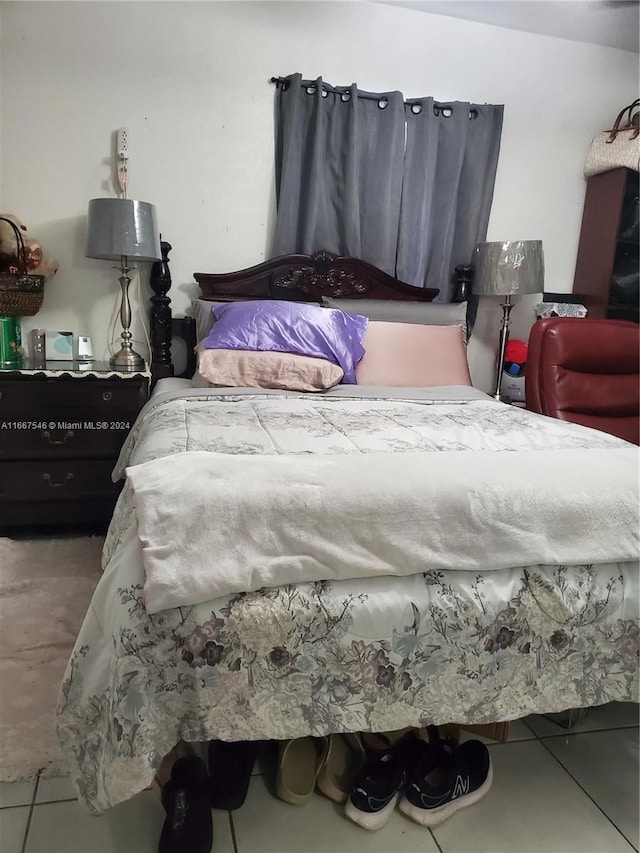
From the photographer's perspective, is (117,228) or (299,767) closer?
(299,767)

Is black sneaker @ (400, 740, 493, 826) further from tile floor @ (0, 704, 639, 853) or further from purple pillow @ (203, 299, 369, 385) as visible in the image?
purple pillow @ (203, 299, 369, 385)

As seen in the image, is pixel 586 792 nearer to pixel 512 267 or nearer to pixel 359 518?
pixel 359 518

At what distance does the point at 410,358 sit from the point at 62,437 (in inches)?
57.1

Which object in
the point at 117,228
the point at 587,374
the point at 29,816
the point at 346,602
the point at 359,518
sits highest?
the point at 117,228

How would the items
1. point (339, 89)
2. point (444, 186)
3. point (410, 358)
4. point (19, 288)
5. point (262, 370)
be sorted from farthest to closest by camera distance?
point (444, 186)
point (339, 89)
point (410, 358)
point (19, 288)
point (262, 370)

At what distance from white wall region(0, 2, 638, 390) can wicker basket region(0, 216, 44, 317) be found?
20cm

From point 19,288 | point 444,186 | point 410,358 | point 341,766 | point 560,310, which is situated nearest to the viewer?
point 341,766

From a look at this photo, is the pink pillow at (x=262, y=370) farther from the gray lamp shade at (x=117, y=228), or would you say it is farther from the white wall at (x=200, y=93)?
the white wall at (x=200, y=93)

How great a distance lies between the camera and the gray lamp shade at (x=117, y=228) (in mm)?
2314

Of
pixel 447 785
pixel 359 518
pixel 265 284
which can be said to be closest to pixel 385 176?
pixel 265 284

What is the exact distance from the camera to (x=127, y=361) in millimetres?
2459

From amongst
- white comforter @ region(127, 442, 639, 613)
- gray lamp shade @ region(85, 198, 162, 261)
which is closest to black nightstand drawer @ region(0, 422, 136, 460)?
gray lamp shade @ region(85, 198, 162, 261)

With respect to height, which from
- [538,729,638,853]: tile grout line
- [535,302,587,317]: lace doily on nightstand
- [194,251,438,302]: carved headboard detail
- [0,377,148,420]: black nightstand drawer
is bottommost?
[538,729,638,853]: tile grout line

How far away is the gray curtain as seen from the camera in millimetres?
2660
